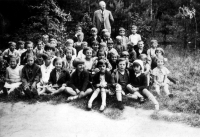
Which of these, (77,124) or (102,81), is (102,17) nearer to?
(102,81)

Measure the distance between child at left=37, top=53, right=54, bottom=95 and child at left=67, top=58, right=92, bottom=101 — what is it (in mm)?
830

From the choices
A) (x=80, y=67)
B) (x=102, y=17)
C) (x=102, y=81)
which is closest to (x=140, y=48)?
(x=102, y=17)

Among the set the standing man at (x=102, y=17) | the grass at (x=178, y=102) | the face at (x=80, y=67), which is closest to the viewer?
the grass at (x=178, y=102)

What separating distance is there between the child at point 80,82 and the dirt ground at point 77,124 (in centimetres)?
44

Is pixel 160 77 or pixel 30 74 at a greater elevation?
pixel 30 74

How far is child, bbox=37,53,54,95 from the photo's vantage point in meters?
6.21

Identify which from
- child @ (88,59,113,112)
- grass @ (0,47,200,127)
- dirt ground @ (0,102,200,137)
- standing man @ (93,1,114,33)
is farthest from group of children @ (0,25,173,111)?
standing man @ (93,1,114,33)

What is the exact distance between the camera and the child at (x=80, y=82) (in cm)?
575

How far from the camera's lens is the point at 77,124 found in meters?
4.73

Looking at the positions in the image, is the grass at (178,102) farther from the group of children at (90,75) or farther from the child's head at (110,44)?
the child's head at (110,44)

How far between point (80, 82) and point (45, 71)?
1168mm

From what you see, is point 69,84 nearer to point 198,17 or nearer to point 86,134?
point 86,134

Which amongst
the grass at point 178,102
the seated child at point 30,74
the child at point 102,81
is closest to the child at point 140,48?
the grass at point 178,102

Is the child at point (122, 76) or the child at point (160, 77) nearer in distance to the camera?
the child at point (122, 76)
